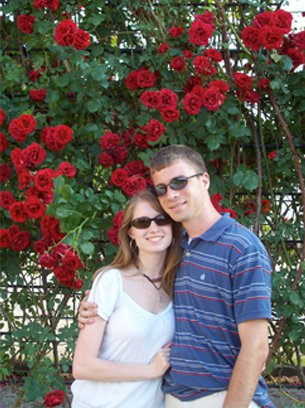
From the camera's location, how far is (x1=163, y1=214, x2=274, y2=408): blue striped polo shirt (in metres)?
2.00

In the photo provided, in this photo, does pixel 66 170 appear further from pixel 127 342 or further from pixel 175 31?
pixel 127 342

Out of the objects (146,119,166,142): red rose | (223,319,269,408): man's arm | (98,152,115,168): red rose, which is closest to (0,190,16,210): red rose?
(98,152,115,168): red rose

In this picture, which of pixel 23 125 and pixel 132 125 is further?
pixel 132 125

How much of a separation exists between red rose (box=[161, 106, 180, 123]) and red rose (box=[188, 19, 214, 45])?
0.34m

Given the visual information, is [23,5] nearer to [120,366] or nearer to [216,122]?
[216,122]

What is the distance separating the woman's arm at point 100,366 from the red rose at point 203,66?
158 cm

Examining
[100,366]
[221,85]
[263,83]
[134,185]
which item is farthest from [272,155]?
[100,366]

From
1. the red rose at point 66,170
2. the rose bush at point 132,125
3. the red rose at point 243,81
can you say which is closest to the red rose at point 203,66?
the rose bush at point 132,125

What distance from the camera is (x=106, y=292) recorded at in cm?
223

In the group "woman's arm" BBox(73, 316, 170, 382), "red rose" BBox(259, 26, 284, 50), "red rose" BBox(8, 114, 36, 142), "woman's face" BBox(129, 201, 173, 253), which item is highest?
"red rose" BBox(259, 26, 284, 50)

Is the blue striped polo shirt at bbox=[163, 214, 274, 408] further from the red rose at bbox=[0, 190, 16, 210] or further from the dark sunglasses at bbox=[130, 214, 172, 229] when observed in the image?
the red rose at bbox=[0, 190, 16, 210]

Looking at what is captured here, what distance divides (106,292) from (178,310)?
0.77ft

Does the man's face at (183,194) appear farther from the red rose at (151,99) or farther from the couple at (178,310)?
the red rose at (151,99)

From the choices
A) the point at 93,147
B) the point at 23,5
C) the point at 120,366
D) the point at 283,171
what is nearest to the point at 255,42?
the point at 283,171
